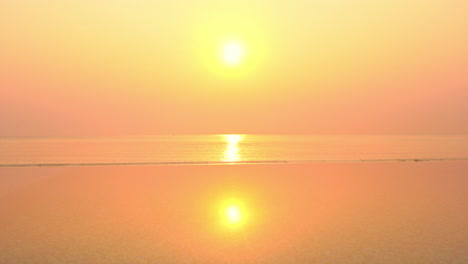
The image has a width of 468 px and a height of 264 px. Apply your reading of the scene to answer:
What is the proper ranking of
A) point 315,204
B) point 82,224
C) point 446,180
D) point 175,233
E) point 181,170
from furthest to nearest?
point 181,170
point 446,180
point 315,204
point 82,224
point 175,233

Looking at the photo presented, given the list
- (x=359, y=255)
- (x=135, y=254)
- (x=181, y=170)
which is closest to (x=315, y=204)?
(x=359, y=255)

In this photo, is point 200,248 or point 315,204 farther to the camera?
point 315,204

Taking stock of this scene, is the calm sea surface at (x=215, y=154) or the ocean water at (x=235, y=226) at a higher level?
the calm sea surface at (x=215, y=154)

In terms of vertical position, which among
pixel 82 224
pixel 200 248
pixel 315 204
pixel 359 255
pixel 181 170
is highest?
pixel 181 170

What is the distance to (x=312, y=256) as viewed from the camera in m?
4.86

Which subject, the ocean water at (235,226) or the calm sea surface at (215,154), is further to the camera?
the calm sea surface at (215,154)

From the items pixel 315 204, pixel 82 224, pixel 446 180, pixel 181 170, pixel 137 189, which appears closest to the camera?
pixel 82 224

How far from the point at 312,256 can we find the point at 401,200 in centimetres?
526

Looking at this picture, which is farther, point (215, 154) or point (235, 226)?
point (215, 154)

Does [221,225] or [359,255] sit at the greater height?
[221,225]

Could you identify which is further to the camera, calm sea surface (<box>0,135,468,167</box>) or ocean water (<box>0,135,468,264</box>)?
calm sea surface (<box>0,135,468,167</box>)

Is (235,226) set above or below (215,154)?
below

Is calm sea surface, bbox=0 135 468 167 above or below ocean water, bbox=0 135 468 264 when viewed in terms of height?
above

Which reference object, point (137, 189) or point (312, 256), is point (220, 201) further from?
point (312, 256)
